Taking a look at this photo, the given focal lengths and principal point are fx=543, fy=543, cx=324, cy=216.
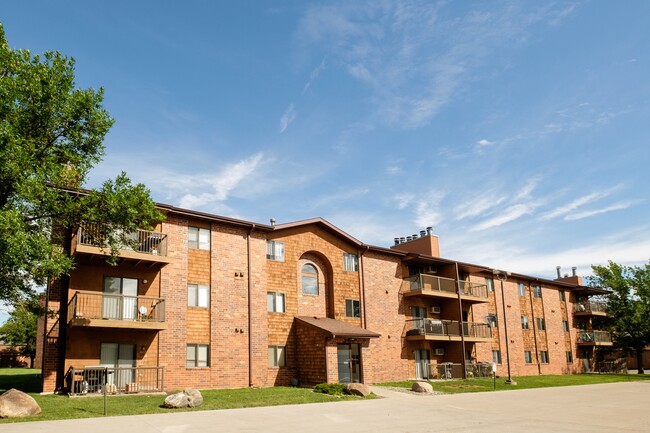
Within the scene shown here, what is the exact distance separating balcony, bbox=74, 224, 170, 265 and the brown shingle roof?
8.21 metres

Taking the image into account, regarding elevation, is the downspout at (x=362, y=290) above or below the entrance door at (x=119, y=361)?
above

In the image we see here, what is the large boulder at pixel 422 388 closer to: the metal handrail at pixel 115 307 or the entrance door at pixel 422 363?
the entrance door at pixel 422 363

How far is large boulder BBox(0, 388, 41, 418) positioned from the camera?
14.6 m

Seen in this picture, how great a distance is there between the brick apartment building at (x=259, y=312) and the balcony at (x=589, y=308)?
12107 mm

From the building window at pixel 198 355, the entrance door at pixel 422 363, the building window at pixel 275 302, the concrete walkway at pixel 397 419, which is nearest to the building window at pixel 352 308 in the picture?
the building window at pixel 275 302

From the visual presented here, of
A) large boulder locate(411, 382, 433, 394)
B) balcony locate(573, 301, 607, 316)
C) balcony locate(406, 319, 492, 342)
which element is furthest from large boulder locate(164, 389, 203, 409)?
balcony locate(573, 301, 607, 316)

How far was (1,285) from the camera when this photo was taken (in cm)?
1936

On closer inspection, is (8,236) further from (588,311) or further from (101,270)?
(588,311)

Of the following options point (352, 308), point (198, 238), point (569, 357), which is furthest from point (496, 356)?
point (198, 238)

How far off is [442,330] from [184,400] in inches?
803

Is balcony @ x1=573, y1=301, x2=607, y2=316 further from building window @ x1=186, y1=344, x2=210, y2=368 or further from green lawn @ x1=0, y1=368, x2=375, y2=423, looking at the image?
building window @ x1=186, y1=344, x2=210, y2=368

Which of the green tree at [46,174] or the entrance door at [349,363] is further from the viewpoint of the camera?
the entrance door at [349,363]

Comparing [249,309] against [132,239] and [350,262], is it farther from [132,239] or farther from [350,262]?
[350,262]

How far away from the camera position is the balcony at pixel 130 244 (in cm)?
2100
